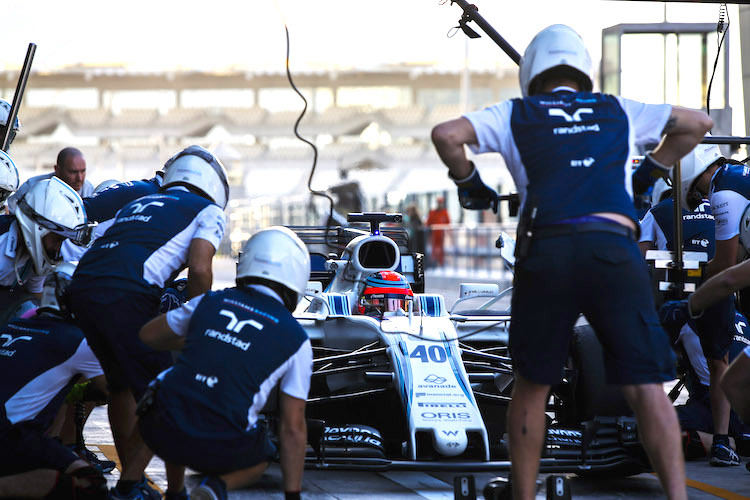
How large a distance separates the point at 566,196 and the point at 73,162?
17.7 ft

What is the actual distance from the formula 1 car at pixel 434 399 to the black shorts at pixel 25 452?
1113 millimetres

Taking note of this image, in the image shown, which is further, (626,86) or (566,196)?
(626,86)


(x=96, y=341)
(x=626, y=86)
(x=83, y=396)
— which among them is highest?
(x=626, y=86)

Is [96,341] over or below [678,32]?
below

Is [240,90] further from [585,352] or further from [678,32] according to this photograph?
[585,352]

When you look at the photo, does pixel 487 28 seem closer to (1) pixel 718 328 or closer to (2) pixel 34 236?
(1) pixel 718 328

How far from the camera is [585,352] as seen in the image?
533 cm

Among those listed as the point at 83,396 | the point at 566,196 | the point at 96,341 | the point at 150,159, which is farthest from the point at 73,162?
the point at 150,159

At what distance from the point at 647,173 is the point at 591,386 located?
1.68 m

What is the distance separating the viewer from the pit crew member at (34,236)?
5148 mm

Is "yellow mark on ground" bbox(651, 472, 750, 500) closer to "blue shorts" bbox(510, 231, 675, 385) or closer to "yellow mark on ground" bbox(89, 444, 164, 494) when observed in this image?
"blue shorts" bbox(510, 231, 675, 385)

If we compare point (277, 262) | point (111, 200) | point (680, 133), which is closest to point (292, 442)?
point (277, 262)

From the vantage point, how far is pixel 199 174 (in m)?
4.80

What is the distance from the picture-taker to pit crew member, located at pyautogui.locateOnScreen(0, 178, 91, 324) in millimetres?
5148
